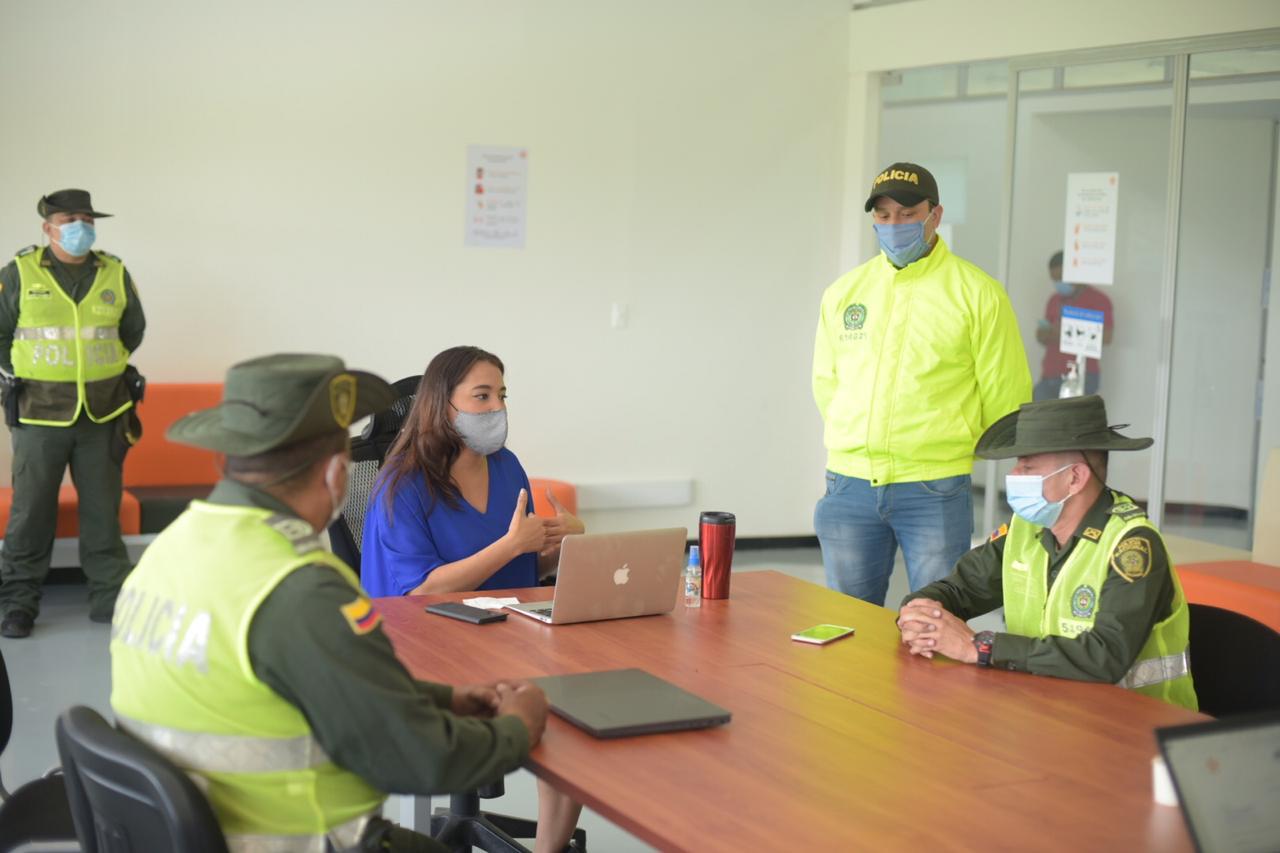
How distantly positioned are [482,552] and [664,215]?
4746mm

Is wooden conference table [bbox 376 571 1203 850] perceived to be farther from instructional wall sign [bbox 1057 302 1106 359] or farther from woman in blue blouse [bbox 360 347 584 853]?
instructional wall sign [bbox 1057 302 1106 359]

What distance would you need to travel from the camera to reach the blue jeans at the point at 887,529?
4.33 metres

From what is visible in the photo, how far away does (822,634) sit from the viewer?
10.6 ft

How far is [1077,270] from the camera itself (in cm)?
732

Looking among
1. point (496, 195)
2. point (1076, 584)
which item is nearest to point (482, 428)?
point (1076, 584)

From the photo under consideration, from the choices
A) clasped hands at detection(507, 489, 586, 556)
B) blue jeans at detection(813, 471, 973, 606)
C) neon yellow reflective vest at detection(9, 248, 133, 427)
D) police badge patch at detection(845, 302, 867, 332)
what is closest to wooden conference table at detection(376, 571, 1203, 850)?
clasped hands at detection(507, 489, 586, 556)

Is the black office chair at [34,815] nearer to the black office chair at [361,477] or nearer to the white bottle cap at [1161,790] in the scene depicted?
the black office chair at [361,477]

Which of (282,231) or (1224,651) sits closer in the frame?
(1224,651)

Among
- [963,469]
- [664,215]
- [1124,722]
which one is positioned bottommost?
[1124,722]

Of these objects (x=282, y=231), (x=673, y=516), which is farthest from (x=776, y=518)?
(x=282, y=231)

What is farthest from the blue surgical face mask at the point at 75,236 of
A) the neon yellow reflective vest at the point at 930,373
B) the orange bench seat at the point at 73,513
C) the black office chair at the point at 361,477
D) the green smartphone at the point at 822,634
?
the green smartphone at the point at 822,634

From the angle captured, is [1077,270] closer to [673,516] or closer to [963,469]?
[673,516]

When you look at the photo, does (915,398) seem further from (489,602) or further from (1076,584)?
(489,602)

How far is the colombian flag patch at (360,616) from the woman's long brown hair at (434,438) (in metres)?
1.63
